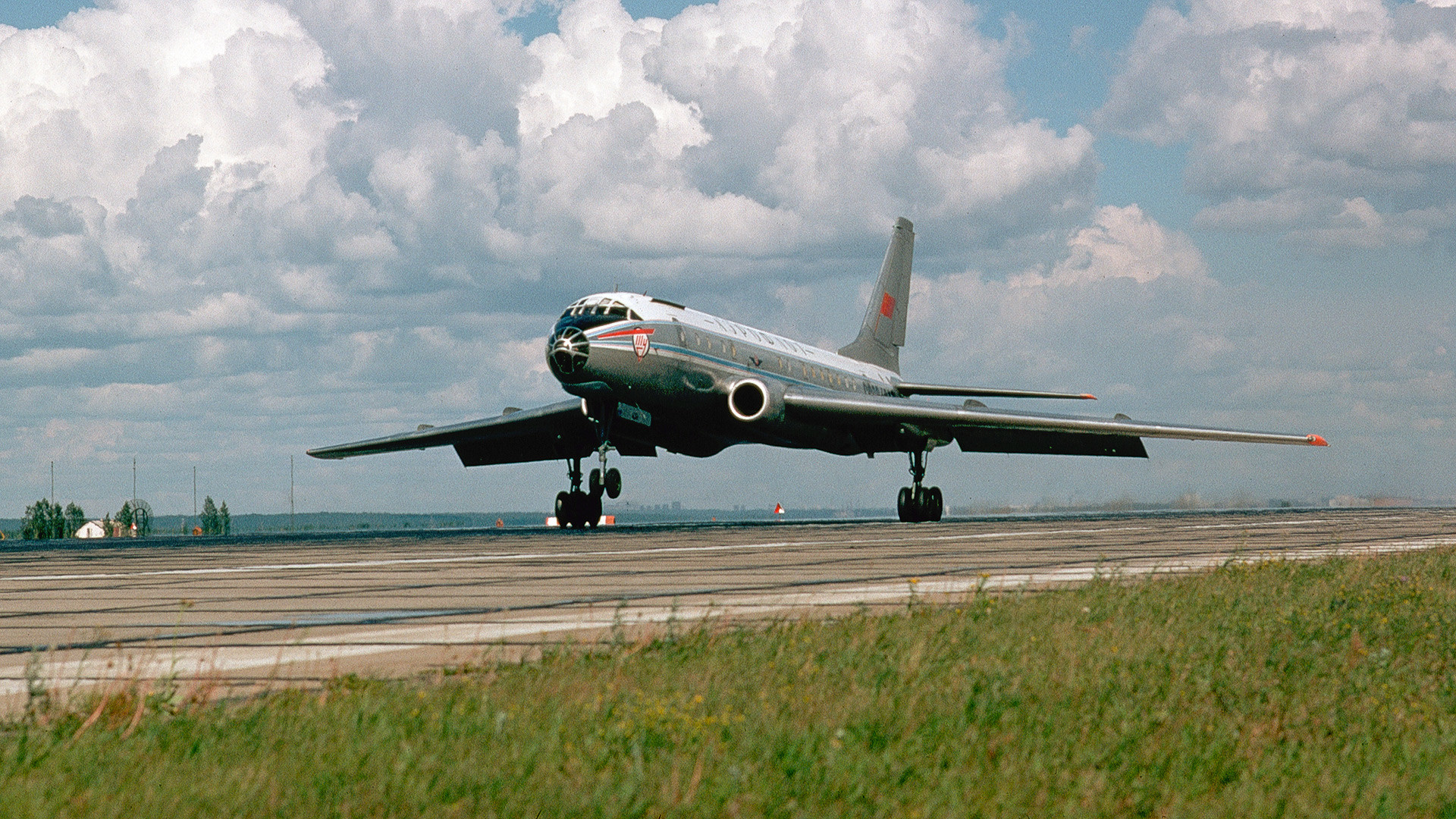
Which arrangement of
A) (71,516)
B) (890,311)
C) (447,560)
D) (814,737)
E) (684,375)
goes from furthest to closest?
(71,516) → (890,311) → (684,375) → (447,560) → (814,737)

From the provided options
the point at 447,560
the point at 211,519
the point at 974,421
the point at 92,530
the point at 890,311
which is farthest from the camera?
the point at 211,519

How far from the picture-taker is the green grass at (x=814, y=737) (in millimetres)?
4244

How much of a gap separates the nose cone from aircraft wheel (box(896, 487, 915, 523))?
1110 centimetres

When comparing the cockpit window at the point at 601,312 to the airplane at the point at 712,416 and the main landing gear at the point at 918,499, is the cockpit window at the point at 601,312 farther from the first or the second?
the main landing gear at the point at 918,499

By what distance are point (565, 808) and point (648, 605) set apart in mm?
6623

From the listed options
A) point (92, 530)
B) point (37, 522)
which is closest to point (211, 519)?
point (37, 522)

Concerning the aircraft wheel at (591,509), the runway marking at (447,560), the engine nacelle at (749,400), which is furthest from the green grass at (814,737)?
the aircraft wheel at (591,509)

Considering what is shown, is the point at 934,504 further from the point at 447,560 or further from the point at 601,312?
the point at 447,560

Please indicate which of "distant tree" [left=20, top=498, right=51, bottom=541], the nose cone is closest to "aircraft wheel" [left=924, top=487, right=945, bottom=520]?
the nose cone

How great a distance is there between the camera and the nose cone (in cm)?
2714

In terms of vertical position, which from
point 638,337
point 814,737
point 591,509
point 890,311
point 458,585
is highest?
point 890,311

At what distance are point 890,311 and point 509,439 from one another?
13736 mm

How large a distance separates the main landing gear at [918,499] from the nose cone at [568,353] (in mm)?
11208

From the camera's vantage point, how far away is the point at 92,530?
202 feet
